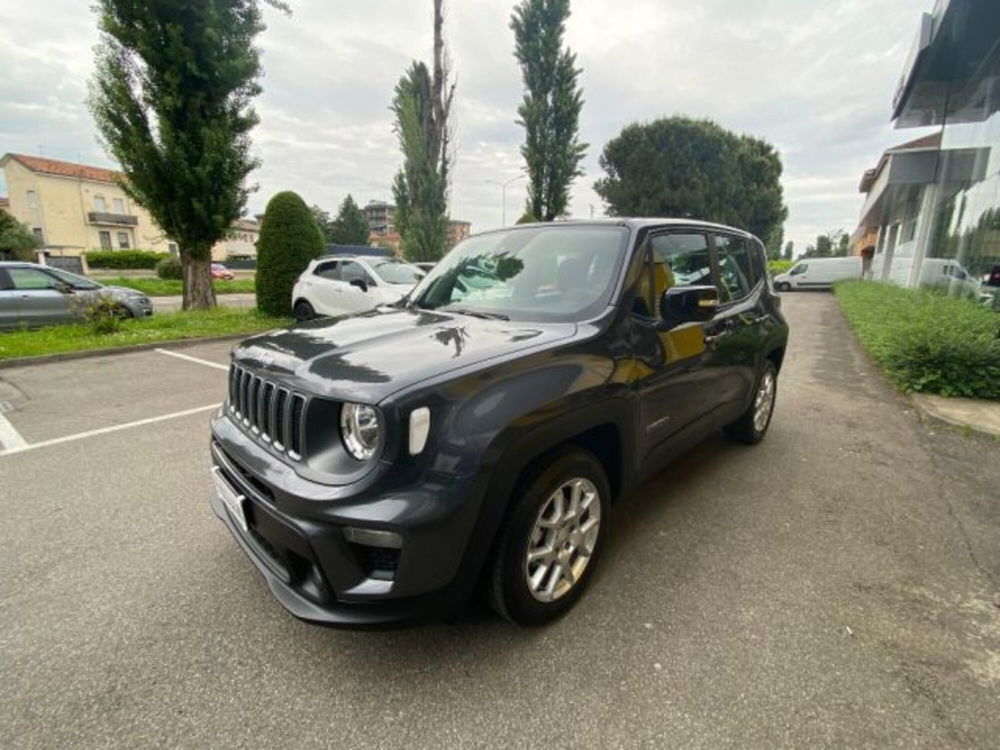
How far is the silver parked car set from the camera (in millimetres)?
8953

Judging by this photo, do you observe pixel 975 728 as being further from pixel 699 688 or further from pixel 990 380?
pixel 990 380

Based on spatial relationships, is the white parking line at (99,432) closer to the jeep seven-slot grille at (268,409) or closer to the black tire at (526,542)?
the jeep seven-slot grille at (268,409)

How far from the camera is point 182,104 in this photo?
10.2 metres

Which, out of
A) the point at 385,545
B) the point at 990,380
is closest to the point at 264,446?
the point at 385,545

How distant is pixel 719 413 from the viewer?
3.35m

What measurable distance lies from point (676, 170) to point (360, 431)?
3004 cm

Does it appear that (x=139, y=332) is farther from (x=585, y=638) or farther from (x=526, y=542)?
(x=585, y=638)

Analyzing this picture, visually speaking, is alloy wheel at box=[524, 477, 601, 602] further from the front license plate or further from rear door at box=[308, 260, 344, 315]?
rear door at box=[308, 260, 344, 315]

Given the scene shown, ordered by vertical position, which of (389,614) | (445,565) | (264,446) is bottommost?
(389,614)

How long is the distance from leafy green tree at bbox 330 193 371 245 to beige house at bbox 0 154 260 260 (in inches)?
735

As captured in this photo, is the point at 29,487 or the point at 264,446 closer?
the point at 264,446

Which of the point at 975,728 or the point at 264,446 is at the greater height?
the point at 264,446

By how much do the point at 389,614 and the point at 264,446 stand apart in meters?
0.83

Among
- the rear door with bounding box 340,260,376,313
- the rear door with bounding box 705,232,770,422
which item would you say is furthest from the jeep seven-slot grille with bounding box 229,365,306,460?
the rear door with bounding box 340,260,376,313
